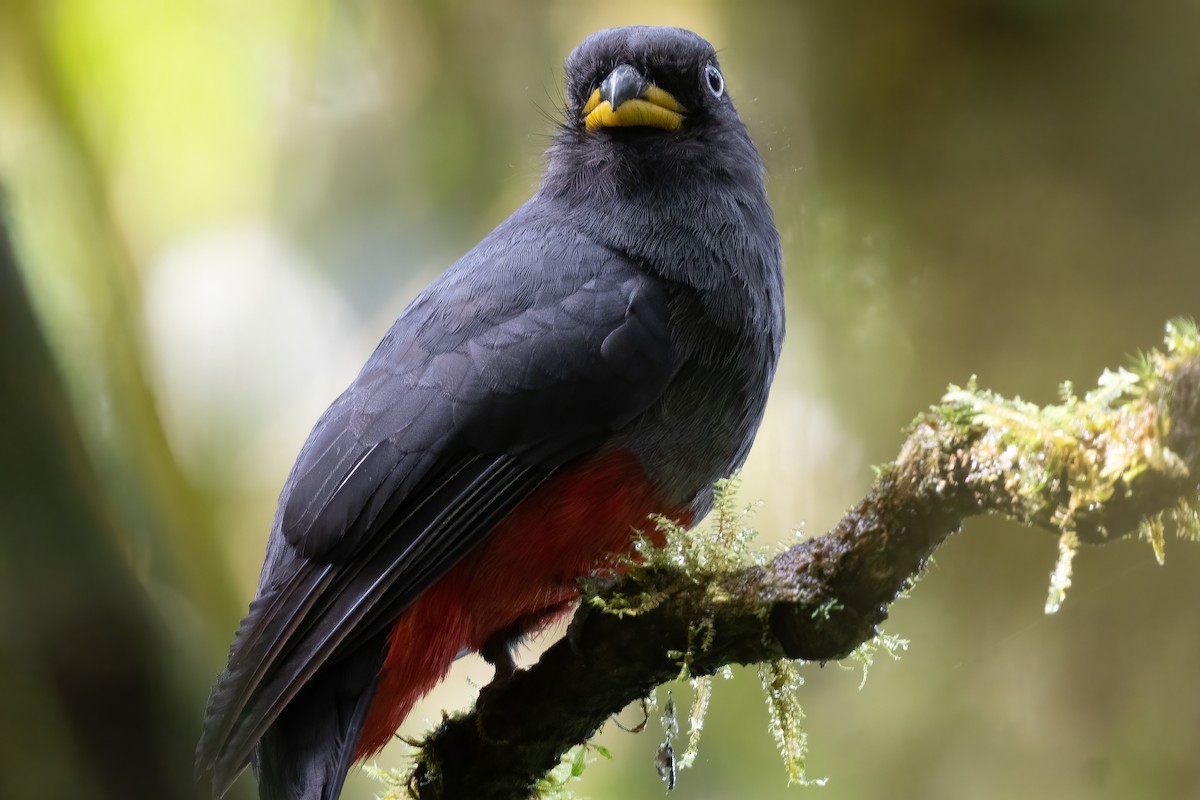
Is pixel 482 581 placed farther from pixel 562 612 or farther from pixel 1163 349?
pixel 1163 349

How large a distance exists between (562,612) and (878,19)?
2.38m

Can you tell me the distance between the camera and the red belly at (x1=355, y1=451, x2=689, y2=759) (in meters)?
2.18

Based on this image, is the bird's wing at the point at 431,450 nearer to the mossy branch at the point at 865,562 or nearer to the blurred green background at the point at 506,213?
the mossy branch at the point at 865,562

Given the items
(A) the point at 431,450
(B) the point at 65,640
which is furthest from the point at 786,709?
(B) the point at 65,640

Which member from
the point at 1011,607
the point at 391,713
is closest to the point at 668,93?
the point at 391,713

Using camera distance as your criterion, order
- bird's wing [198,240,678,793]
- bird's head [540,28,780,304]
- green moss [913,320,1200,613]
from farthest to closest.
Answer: bird's head [540,28,780,304]
bird's wing [198,240,678,793]
green moss [913,320,1200,613]

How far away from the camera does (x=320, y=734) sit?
78.7 inches

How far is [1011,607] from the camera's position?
335 centimetres

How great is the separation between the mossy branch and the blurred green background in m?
1.31

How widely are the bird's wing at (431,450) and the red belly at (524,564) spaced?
0.21ft

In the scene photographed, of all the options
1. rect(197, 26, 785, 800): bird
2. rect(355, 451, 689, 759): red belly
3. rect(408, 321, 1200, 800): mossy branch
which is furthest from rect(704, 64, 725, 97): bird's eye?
rect(408, 321, 1200, 800): mossy branch

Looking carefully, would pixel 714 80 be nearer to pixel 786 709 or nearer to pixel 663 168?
pixel 663 168

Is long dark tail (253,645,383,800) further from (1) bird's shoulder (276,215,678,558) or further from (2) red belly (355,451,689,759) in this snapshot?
(1) bird's shoulder (276,215,678,558)

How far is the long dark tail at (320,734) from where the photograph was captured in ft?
6.34
